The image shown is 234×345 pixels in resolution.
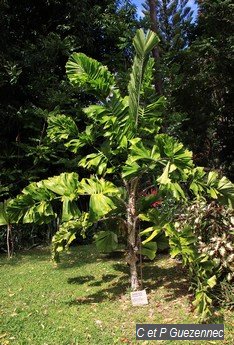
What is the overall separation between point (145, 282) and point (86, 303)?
92 cm

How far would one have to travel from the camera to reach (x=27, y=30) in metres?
8.71

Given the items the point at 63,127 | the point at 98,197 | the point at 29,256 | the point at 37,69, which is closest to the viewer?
the point at 98,197

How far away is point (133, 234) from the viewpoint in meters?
4.49

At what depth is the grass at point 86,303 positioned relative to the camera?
3680 millimetres

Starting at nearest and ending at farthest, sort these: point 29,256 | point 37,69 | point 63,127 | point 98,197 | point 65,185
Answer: point 98,197 → point 65,185 → point 63,127 → point 29,256 → point 37,69

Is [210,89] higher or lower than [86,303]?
higher

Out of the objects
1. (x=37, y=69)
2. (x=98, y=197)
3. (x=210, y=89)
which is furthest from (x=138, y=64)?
(x=210, y=89)

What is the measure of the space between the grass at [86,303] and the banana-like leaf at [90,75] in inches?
98.1

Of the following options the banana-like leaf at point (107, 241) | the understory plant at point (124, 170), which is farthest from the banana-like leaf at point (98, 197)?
the banana-like leaf at point (107, 241)

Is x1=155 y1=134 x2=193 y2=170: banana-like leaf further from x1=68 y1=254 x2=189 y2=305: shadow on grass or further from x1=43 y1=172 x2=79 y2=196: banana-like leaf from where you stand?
x1=68 y1=254 x2=189 y2=305: shadow on grass

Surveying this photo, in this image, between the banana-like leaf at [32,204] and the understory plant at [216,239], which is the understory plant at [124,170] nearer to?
the banana-like leaf at [32,204]

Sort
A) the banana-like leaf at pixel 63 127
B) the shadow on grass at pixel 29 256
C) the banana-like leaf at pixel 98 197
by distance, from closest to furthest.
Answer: the banana-like leaf at pixel 98 197 → the banana-like leaf at pixel 63 127 → the shadow on grass at pixel 29 256

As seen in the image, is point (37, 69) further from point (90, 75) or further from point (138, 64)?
point (138, 64)

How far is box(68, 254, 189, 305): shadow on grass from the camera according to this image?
14.9ft
